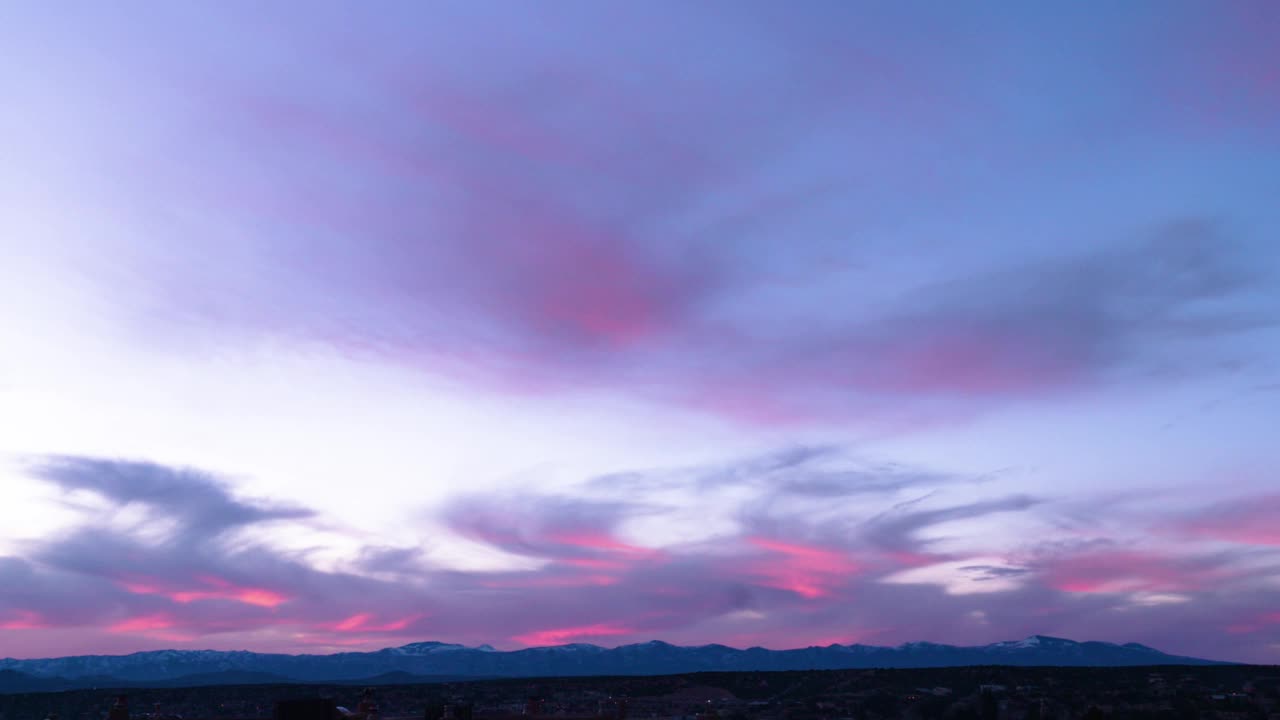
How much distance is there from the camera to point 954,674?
146625 mm

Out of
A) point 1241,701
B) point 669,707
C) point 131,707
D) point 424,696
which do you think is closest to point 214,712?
point 131,707

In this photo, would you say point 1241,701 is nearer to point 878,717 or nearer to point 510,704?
point 878,717

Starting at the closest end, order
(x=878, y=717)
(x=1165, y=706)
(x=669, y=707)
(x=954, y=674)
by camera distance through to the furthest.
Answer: (x=1165, y=706) → (x=878, y=717) → (x=669, y=707) → (x=954, y=674)

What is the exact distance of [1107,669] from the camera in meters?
145

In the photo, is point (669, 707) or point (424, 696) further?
point (424, 696)

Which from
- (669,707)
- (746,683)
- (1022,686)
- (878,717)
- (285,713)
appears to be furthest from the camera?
(746,683)

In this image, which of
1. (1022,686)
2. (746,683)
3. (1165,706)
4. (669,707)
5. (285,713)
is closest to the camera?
(285,713)

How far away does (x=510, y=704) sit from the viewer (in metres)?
141

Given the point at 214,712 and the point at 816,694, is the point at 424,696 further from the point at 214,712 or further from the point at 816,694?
the point at 816,694

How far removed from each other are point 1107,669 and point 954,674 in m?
22.5

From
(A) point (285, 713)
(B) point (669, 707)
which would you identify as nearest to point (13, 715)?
(B) point (669, 707)

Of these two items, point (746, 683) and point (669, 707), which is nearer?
point (669, 707)

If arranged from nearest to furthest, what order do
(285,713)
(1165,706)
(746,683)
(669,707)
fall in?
(285,713)
(1165,706)
(669,707)
(746,683)

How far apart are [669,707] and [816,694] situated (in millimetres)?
22009
